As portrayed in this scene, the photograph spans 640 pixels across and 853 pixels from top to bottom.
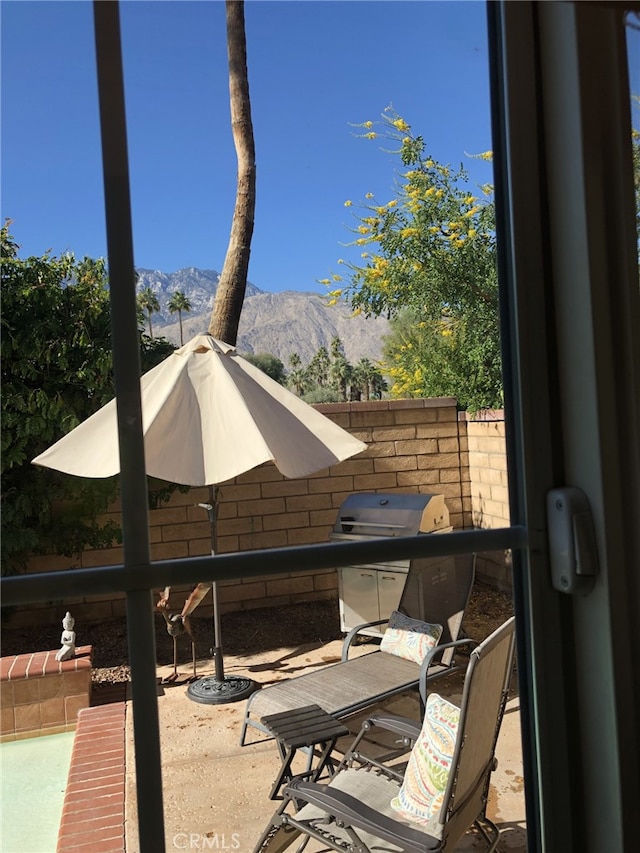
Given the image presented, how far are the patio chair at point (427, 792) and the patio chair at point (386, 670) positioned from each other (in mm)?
496

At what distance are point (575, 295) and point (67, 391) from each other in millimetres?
4865

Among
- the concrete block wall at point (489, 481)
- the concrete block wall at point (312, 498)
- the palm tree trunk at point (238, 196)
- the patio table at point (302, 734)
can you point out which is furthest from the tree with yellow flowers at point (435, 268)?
the patio table at point (302, 734)

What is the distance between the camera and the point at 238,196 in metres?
7.48

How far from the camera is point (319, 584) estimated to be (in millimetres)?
5730

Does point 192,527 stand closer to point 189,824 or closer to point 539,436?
point 189,824

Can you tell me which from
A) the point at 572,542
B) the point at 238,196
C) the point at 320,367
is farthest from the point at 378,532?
the point at 320,367

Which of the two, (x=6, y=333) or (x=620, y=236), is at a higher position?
(x=6, y=333)

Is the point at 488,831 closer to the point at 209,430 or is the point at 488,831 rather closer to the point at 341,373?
the point at 209,430

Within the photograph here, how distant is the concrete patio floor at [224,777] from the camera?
2547 mm

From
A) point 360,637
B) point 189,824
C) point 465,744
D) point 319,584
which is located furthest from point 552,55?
point 319,584

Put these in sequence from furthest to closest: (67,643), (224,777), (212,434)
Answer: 1. (212,434)
2. (67,643)
3. (224,777)

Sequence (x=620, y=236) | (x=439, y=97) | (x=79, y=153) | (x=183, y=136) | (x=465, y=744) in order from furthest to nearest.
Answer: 1. (x=183, y=136)
2. (x=79, y=153)
3. (x=439, y=97)
4. (x=465, y=744)
5. (x=620, y=236)

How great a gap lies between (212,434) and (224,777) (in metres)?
1.85

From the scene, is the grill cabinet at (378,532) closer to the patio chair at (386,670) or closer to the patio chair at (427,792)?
the patio chair at (386,670)
